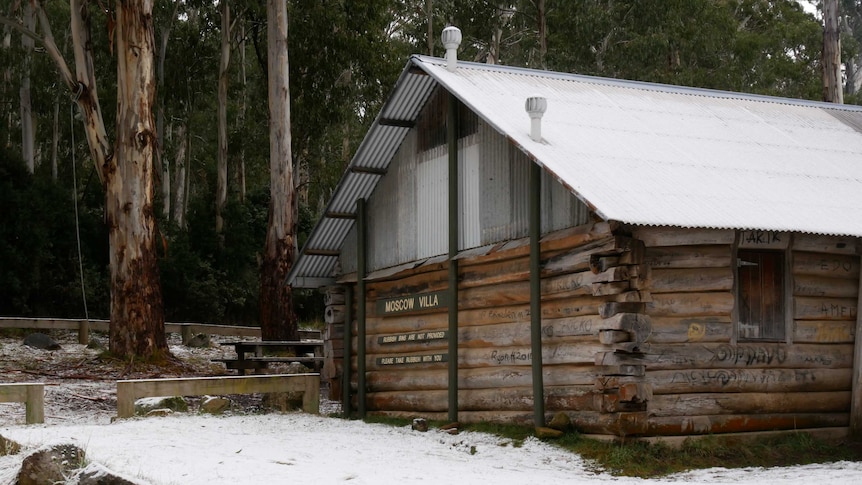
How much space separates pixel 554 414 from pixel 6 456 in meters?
5.86

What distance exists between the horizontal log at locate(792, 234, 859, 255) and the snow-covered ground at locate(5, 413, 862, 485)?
254 cm

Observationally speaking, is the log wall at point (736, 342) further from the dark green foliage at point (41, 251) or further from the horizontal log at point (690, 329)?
the dark green foliage at point (41, 251)

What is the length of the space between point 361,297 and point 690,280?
6393mm

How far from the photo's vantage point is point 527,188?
14.1 meters

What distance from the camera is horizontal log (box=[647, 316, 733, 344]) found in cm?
1250

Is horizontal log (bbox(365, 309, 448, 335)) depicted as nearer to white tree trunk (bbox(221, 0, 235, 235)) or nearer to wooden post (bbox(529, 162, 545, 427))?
wooden post (bbox(529, 162, 545, 427))

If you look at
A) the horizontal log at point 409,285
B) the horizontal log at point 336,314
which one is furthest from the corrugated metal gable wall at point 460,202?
the horizontal log at point 336,314

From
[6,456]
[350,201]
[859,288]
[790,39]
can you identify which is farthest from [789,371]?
[790,39]

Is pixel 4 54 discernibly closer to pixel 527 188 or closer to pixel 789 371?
pixel 527 188

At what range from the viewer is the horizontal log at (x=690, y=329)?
1250 cm

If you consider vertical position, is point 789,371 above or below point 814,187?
below

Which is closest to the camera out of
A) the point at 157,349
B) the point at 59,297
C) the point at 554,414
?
the point at 554,414

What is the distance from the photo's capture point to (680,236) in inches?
488

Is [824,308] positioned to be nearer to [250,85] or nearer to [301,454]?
[301,454]
